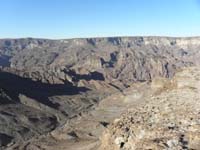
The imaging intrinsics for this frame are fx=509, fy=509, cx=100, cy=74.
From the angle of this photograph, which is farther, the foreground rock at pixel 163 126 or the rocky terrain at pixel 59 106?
the rocky terrain at pixel 59 106

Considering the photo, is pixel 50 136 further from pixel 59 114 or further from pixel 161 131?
pixel 161 131

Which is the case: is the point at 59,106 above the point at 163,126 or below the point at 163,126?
below

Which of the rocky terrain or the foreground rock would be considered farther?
the rocky terrain

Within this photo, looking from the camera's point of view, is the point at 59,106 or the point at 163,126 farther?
the point at 59,106

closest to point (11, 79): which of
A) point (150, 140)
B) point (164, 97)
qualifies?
point (164, 97)

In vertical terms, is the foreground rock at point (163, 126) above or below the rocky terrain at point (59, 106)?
above

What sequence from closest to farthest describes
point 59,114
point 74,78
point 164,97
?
point 164,97, point 59,114, point 74,78

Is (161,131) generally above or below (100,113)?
above

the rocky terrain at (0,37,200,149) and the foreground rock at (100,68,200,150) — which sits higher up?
the foreground rock at (100,68,200,150)
